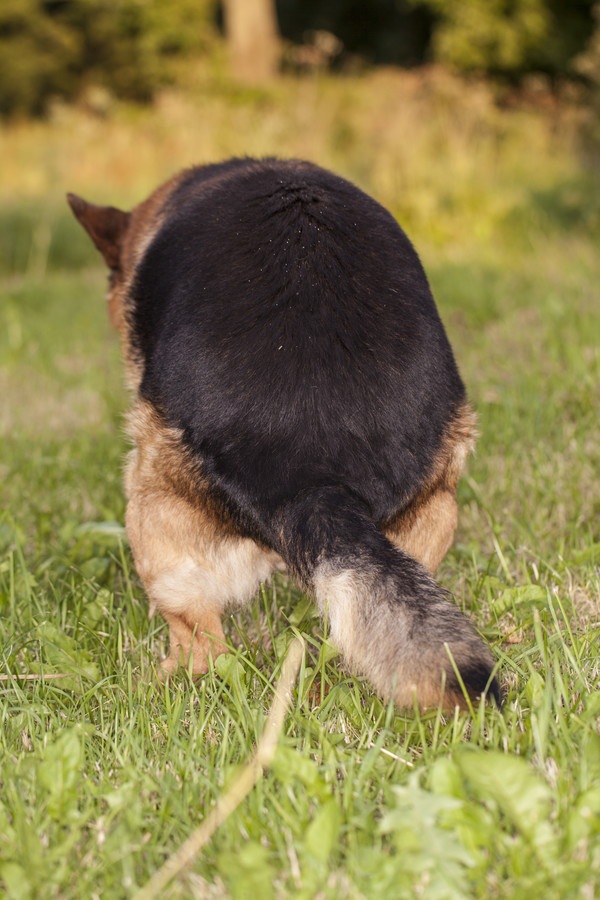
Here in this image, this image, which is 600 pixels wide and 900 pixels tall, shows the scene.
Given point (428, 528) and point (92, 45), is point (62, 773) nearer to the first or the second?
point (428, 528)

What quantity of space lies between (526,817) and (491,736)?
32cm

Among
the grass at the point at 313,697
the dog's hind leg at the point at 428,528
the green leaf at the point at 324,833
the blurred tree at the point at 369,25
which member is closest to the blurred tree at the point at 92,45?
the blurred tree at the point at 369,25

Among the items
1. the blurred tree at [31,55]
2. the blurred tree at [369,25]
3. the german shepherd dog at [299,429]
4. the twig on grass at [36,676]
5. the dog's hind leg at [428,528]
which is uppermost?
the blurred tree at [369,25]

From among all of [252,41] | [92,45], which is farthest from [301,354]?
[92,45]

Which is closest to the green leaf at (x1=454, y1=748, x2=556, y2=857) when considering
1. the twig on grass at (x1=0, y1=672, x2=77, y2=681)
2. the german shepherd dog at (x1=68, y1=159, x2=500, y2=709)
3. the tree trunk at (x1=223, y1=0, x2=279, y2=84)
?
the german shepherd dog at (x1=68, y1=159, x2=500, y2=709)

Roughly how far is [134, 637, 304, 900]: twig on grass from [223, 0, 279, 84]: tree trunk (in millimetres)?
17057

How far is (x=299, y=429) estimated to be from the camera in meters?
2.03

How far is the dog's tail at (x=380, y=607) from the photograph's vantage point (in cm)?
163

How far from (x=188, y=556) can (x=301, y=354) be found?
0.58 meters

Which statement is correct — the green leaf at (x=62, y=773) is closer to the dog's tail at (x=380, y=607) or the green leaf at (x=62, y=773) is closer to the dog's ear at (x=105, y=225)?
the dog's tail at (x=380, y=607)

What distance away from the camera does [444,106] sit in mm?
10250

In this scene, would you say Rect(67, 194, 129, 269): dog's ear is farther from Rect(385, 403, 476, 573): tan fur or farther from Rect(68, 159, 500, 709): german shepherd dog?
Rect(385, 403, 476, 573): tan fur

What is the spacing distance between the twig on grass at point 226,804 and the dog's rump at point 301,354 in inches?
17.6

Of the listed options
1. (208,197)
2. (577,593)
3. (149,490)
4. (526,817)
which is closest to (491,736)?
(526,817)
